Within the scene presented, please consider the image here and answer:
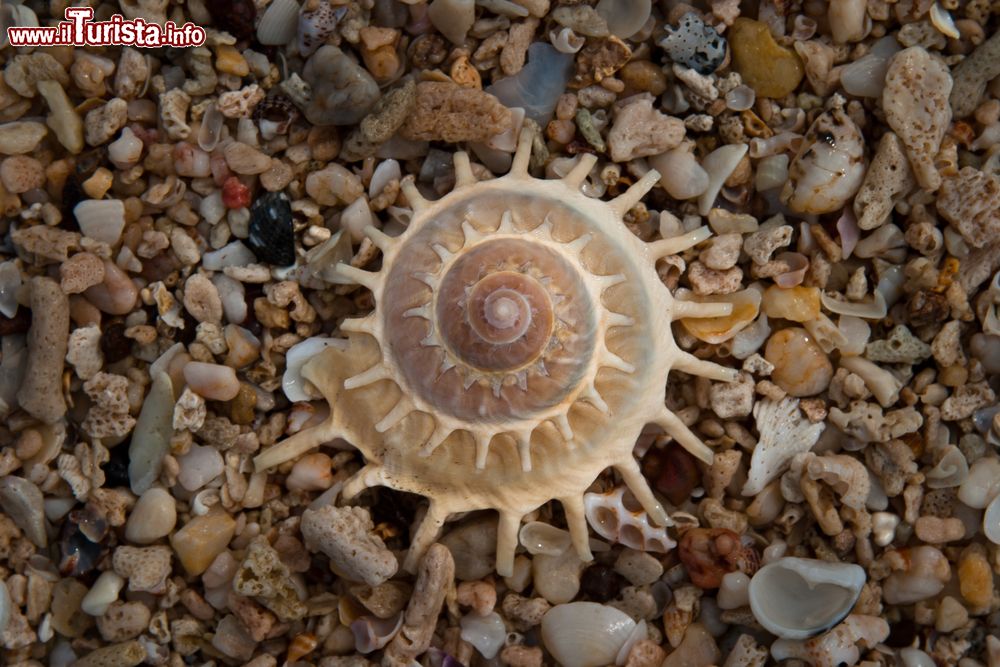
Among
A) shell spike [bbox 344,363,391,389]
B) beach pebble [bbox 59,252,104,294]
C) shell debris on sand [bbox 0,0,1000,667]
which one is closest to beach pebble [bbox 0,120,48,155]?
shell debris on sand [bbox 0,0,1000,667]

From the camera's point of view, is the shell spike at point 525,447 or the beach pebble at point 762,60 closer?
the shell spike at point 525,447

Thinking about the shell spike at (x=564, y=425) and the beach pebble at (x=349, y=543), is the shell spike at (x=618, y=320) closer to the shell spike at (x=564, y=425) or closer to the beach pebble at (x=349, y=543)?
the shell spike at (x=564, y=425)

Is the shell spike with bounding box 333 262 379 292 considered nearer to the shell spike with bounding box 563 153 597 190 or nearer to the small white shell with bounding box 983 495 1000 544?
the shell spike with bounding box 563 153 597 190

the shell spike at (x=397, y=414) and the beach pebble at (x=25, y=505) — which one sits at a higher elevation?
the shell spike at (x=397, y=414)

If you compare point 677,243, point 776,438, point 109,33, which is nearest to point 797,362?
point 776,438

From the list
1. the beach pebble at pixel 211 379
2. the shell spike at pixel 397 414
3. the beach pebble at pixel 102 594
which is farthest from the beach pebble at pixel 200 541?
the shell spike at pixel 397 414

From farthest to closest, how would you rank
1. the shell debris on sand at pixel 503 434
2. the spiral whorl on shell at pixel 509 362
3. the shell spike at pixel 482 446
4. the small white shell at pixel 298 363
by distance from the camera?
the small white shell at pixel 298 363 → the shell debris on sand at pixel 503 434 → the shell spike at pixel 482 446 → the spiral whorl on shell at pixel 509 362
